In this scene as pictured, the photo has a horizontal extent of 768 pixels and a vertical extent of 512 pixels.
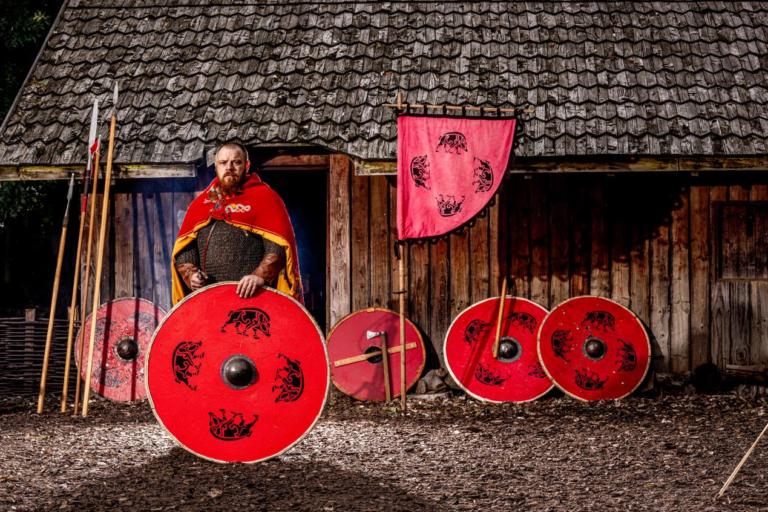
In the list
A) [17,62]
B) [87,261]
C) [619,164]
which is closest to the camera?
[87,261]

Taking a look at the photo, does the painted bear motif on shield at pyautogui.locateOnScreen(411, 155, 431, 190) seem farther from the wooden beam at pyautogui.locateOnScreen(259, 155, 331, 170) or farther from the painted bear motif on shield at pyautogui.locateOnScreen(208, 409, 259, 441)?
the painted bear motif on shield at pyautogui.locateOnScreen(208, 409, 259, 441)

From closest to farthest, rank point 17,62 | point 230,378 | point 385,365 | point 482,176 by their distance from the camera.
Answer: point 230,378 → point 482,176 → point 385,365 → point 17,62

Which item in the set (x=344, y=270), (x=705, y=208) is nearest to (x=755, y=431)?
(x=705, y=208)

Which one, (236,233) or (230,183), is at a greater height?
(230,183)

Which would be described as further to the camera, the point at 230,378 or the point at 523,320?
the point at 523,320

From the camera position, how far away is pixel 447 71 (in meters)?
8.22

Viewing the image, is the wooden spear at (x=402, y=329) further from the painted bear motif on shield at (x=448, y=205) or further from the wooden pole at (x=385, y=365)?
the painted bear motif on shield at (x=448, y=205)

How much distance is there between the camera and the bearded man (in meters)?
5.01

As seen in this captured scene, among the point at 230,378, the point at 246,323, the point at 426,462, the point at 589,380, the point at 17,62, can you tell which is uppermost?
the point at 17,62

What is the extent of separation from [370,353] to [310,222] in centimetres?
414

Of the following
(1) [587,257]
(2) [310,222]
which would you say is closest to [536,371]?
(1) [587,257]

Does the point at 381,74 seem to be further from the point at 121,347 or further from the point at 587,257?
the point at 121,347

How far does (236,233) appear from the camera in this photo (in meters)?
5.05

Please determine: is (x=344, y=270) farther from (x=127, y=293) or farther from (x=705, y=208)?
(x=705, y=208)
